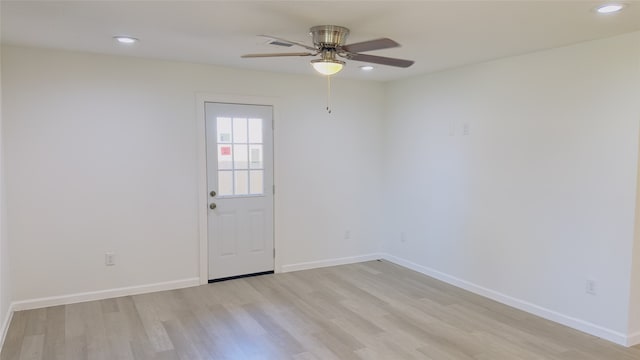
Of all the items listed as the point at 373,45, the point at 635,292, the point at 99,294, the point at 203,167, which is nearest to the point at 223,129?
the point at 203,167

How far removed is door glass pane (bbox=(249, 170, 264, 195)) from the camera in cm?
498

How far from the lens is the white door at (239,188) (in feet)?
15.6

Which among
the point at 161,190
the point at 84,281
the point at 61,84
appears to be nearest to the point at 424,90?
the point at 161,190

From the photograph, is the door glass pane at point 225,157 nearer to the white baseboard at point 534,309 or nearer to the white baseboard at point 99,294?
the white baseboard at point 99,294

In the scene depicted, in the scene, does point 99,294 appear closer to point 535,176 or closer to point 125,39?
point 125,39

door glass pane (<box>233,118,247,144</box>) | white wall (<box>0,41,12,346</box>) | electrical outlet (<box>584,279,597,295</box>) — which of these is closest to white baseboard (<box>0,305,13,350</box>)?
white wall (<box>0,41,12,346</box>)

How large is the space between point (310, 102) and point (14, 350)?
370cm

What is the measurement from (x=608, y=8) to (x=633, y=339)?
2.47m

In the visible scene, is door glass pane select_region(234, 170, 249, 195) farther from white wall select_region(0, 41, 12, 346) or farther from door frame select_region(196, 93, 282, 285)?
white wall select_region(0, 41, 12, 346)

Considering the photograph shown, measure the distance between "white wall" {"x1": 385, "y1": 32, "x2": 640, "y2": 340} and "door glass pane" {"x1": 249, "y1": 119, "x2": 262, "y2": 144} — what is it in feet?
6.03

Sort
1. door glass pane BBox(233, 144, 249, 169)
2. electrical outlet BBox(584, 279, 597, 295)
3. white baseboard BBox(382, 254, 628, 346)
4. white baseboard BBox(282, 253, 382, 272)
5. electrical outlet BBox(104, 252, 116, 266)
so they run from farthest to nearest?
white baseboard BBox(282, 253, 382, 272) < door glass pane BBox(233, 144, 249, 169) < electrical outlet BBox(104, 252, 116, 266) < electrical outlet BBox(584, 279, 597, 295) < white baseboard BBox(382, 254, 628, 346)

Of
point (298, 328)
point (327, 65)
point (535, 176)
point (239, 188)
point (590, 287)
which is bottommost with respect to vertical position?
point (298, 328)

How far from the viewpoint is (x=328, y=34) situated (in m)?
3.02

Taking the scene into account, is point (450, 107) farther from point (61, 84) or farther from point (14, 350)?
point (14, 350)
